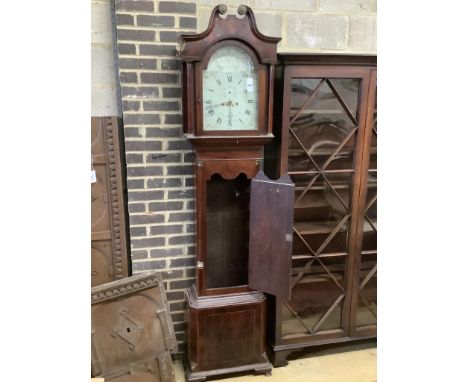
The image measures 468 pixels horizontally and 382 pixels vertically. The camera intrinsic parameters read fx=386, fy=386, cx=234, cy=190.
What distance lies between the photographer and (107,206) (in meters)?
1.96

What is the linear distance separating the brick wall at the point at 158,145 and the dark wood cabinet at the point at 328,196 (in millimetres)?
499

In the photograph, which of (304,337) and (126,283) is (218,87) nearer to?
(126,283)

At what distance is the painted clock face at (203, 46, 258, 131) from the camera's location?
1.67 metres

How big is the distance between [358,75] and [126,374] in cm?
184

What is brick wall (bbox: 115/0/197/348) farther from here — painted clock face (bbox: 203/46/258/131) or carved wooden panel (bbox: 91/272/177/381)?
painted clock face (bbox: 203/46/258/131)

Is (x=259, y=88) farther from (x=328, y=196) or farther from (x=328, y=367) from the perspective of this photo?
(x=328, y=367)

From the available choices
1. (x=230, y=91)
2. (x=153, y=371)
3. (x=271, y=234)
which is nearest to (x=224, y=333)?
(x=153, y=371)

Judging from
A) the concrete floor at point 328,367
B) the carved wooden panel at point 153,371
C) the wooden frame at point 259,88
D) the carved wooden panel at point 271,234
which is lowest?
the concrete floor at point 328,367

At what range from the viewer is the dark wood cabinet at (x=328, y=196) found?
191cm

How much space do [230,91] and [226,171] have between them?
36cm

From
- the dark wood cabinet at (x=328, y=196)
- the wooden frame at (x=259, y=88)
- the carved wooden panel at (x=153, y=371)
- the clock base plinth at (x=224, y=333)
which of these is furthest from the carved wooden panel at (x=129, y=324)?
the wooden frame at (x=259, y=88)

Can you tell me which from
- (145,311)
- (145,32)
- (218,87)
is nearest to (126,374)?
(145,311)

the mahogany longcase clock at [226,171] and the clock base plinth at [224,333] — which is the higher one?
the mahogany longcase clock at [226,171]

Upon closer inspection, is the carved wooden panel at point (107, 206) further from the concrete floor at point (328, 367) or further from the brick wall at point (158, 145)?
the concrete floor at point (328, 367)
